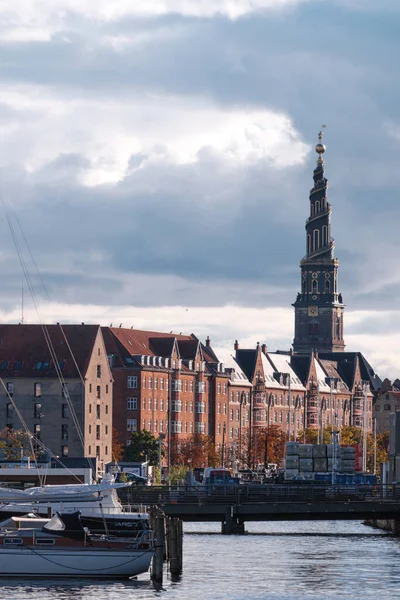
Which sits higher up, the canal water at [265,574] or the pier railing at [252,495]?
the pier railing at [252,495]

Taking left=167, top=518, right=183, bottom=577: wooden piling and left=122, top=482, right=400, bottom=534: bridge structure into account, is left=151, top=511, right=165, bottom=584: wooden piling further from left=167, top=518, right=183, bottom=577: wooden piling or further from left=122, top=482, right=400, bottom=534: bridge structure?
left=122, top=482, right=400, bottom=534: bridge structure

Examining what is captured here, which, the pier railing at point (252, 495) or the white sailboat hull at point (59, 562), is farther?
the pier railing at point (252, 495)

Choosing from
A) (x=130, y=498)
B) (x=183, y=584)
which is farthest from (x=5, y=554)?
(x=130, y=498)

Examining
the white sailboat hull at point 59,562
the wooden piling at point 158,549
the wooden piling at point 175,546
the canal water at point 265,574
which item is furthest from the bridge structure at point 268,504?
the white sailboat hull at point 59,562

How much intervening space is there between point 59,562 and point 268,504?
130 ft

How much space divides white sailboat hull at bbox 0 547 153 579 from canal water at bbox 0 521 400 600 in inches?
24.9

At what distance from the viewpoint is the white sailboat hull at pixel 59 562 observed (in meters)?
93.8

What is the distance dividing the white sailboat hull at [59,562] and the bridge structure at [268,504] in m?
31.8

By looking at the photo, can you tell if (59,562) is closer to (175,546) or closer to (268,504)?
(175,546)

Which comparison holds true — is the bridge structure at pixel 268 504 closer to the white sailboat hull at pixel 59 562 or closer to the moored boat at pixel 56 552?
the white sailboat hull at pixel 59 562

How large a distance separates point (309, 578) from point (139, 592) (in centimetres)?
1212

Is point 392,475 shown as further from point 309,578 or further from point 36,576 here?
point 36,576

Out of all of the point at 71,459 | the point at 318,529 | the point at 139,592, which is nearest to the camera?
the point at 139,592

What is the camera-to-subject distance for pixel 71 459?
636 ft
